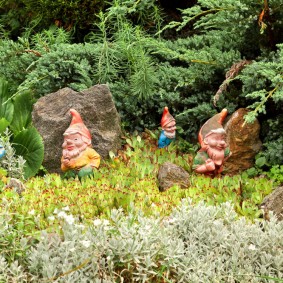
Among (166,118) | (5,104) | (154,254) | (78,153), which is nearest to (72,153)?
(78,153)

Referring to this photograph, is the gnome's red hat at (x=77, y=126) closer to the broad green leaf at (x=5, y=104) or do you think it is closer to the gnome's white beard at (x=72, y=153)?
the gnome's white beard at (x=72, y=153)

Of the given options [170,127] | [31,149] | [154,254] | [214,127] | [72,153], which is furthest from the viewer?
[170,127]

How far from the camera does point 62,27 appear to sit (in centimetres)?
726

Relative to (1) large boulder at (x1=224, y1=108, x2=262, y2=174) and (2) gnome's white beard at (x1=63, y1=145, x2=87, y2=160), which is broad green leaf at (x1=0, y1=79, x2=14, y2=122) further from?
(1) large boulder at (x1=224, y1=108, x2=262, y2=174)

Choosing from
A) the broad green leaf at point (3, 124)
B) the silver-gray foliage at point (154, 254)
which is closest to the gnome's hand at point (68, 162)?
the broad green leaf at point (3, 124)

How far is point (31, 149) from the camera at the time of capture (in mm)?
5582

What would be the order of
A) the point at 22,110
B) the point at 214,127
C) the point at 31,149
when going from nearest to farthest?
the point at 214,127 < the point at 31,149 < the point at 22,110

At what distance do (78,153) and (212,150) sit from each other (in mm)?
1022

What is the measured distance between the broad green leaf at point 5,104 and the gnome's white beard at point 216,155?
1.91m

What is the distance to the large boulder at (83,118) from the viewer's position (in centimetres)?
564

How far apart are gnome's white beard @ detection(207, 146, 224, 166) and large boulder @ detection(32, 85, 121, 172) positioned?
918 millimetres

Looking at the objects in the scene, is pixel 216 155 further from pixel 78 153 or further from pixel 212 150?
pixel 78 153

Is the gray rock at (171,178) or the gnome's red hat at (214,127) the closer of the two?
the gray rock at (171,178)

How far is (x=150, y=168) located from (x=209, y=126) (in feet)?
1.86
